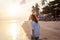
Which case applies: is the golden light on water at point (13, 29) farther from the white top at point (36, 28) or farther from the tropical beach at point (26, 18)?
the white top at point (36, 28)

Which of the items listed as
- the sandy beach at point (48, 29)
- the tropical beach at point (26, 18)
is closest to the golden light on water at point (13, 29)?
the tropical beach at point (26, 18)

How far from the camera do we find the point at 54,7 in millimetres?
1555

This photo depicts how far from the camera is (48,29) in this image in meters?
1.51

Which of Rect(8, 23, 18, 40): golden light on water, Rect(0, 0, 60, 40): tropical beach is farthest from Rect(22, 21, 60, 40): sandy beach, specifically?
Rect(8, 23, 18, 40): golden light on water

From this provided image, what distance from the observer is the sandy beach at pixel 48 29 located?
4.90 ft

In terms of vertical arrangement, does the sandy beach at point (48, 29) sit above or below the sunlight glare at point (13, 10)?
below

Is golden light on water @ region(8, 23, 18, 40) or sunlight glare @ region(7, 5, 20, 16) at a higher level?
sunlight glare @ region(7, 5, 20, 16)

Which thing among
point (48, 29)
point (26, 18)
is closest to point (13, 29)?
point (26, 18)

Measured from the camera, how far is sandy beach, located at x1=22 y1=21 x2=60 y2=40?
4.90ft

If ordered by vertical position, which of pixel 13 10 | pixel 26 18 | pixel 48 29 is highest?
pixel 13 10

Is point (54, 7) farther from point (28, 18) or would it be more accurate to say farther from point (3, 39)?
point (3, 39)

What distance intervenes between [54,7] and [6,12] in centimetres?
59

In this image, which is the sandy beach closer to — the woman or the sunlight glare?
the woman

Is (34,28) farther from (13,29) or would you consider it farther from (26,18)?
(13,29)
